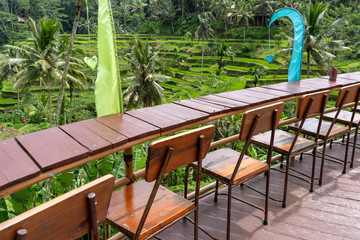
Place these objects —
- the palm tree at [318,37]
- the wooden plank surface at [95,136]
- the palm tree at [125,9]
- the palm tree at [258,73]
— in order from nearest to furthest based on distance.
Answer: the wooden plank surface at [95,136]
the palm tree at [318,37]
the palm tree at [258,73]
the palm tree at [125,9]

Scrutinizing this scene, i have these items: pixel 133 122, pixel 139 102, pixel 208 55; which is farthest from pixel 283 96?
pixel 208 55

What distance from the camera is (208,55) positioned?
37250 mm

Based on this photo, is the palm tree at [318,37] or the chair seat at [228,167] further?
the palm tree at [318,37]

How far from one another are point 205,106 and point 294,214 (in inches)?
38.9

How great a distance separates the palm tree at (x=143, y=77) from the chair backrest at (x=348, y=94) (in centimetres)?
1467

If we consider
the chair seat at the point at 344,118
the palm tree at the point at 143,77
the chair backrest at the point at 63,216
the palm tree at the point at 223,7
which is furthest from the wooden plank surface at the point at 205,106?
the palm tree at the point at 223,7

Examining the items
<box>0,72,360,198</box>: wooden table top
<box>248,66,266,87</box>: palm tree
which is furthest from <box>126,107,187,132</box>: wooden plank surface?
<box>248,66,266,87</box>: palm tree

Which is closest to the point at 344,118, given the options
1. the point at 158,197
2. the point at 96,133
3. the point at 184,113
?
the point at 184,113

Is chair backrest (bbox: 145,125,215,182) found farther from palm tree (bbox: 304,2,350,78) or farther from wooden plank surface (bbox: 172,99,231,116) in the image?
palm tree (bbox: 304,2,350,78)

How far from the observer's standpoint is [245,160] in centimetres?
212

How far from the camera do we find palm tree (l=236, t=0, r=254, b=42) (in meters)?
38.7

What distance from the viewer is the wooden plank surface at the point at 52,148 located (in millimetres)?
1263

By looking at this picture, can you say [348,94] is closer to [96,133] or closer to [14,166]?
[96,133]

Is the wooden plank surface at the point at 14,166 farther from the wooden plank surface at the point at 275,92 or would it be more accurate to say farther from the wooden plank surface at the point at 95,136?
the wooden plank surface at the point at 275,92
